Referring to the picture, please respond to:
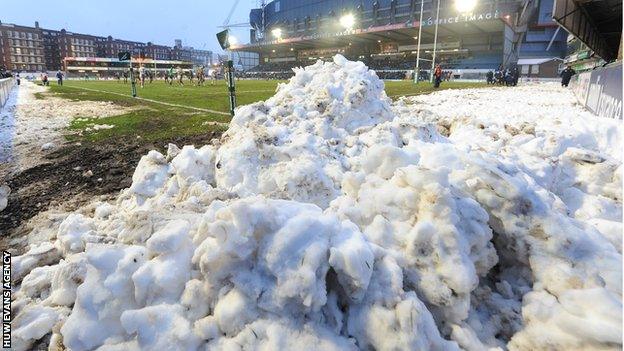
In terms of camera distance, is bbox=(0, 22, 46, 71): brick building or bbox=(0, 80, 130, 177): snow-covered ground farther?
bbox=(0, 22, 46, 71): brick building

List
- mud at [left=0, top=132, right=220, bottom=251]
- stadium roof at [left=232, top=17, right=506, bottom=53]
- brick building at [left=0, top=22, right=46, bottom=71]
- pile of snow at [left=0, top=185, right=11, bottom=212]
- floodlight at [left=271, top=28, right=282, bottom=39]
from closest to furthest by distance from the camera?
1. mud at [left=0, top=132, right=220, bottom=251]
2. pile of snow at [left=0, top=185, right=11, bottom=212]
3. stadium roof at [left=232, top=17, right=506, bottom=53]
4. floodlight at [left=271, top=28, right=282, bottom=39]
5. brick building at [left=0, top=22, right=46, bottom=71]

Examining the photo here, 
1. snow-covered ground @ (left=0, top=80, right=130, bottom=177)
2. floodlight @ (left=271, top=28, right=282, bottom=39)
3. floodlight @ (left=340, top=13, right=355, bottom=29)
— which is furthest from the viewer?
floodlight @ (left=271, top=28, right=282, bottom=39)

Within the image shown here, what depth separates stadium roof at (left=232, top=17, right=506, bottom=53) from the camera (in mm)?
44562

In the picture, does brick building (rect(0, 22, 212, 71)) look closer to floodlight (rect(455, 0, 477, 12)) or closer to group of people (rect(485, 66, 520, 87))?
floodlight (rect(455, 0, 477, 12))

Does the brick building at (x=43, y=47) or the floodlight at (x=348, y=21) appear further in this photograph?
the brick building at (x=43, y=47)

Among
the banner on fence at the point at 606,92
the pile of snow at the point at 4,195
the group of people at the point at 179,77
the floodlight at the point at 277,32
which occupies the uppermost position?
the floodlight at the point at 277,32

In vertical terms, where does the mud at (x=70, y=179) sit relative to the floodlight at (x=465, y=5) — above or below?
below

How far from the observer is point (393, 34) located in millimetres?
52281

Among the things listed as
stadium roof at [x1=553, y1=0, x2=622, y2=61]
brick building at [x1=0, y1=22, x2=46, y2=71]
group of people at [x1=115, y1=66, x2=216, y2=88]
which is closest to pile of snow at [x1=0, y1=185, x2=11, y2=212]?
stadium roof at [x1=553, y1=0, x2=622, y2=61]

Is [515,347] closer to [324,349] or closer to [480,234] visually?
[480,234]

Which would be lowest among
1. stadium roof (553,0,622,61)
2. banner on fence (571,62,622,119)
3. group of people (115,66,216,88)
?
banner on fence (571,62,622,119)

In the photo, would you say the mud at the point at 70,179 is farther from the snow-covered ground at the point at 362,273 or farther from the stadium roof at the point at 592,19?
the stadium roof at the point at 592,19

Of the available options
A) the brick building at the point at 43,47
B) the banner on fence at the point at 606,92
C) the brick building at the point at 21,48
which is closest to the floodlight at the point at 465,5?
the banner on fence at the point at 606,92

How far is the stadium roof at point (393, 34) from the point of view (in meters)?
44.6
